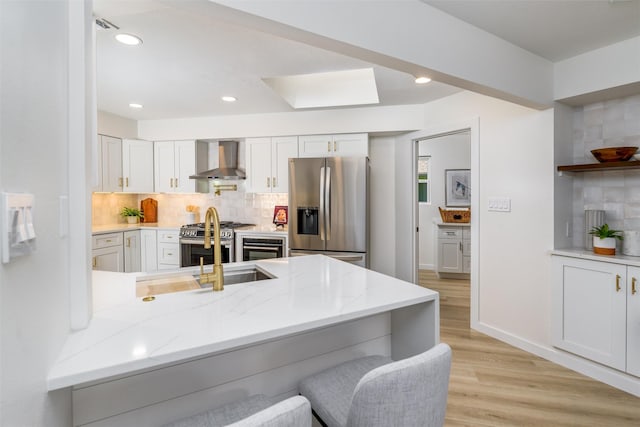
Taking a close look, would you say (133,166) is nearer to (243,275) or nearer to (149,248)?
(149,248)

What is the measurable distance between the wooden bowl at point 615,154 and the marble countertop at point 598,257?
2.27 feet

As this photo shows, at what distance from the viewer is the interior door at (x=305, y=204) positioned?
3646 mm

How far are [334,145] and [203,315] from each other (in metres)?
3.08

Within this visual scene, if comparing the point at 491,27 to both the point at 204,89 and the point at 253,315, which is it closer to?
the point at 253,315

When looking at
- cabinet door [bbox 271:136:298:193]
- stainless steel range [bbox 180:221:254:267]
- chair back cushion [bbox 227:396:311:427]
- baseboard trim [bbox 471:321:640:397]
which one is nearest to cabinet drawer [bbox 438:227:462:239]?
baseboard trim [bbox 471:321:640:397]

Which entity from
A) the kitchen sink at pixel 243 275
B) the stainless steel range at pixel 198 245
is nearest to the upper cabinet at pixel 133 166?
the stainless steel range at pixel 198 245

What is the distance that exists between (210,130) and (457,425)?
162 inches

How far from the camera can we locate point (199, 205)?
15.7 ft

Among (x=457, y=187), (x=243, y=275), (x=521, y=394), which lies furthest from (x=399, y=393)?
(x=457, y=187)

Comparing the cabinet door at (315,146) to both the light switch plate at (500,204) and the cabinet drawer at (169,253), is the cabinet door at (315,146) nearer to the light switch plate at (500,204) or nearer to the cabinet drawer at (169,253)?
the light switch plate at (500,204)

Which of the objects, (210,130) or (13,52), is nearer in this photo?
(13,52)

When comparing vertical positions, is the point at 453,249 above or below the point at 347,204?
below

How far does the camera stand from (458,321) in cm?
342

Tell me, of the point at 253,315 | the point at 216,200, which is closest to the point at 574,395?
the point at 253,315
